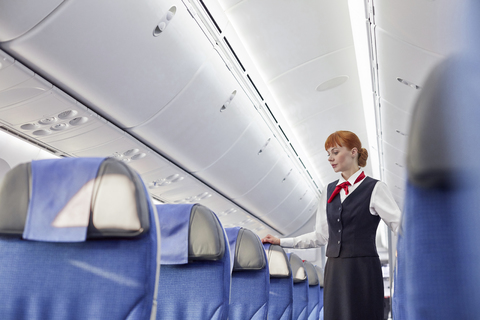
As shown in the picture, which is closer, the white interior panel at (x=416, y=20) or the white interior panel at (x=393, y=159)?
the white interior panel at (x=416, y=20)

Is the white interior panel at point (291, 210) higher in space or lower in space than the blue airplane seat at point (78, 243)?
higher

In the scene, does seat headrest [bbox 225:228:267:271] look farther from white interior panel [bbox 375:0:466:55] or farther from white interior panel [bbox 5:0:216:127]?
white interior panel [bbox 375:0:466:55]

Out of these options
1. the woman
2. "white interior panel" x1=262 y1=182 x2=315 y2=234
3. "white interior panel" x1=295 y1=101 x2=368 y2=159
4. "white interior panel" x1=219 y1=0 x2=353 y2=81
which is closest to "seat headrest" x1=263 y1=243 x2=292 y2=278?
the woman

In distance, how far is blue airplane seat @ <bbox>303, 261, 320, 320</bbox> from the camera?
726 cm

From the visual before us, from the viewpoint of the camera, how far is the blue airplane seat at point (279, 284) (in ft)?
14.1

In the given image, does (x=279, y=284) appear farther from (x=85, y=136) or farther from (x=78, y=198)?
(x=78, y=198)

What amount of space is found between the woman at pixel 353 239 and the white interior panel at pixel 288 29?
11.4 feet

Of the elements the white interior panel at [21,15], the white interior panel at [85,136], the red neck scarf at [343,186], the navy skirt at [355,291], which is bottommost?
the navy skirt at [355,291]

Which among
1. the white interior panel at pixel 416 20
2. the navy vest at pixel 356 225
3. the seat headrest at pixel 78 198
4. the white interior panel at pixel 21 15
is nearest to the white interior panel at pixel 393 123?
the white interior panel at pixel 416 20

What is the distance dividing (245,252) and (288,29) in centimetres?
389

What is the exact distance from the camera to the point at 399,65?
603 centimetres

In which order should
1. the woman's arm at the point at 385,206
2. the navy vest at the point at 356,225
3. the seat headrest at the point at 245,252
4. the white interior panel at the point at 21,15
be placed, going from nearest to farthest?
the woman's arm at the point at 385,206 < the navy vest at the point at 356,225 < the seat headrest at the point at 245,252 < the white interior panel at the point at 21,15

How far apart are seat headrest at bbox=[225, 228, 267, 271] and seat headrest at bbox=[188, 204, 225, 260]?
3.10 feet

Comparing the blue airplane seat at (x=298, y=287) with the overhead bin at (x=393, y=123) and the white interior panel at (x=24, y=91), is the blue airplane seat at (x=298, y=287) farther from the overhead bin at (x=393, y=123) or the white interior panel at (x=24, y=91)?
the white interior panel at (x=24, y=91)
